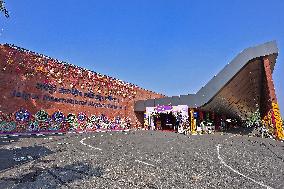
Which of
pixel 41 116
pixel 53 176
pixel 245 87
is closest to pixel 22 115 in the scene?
pixel 41 116

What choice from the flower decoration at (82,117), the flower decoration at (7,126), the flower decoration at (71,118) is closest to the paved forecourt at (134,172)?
the flower decoration at (7,126)

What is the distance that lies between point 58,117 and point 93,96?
21.9ft

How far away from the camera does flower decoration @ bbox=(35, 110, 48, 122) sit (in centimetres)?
2592

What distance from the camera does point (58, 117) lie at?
2838 cm

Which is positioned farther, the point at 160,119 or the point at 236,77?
Answer: the point at 160,119

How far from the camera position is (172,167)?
366 inches

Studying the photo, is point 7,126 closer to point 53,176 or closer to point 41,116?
point 41,116

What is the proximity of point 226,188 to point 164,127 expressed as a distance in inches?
1428

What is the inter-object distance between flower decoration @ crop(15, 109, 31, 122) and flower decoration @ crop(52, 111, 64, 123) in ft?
10.8

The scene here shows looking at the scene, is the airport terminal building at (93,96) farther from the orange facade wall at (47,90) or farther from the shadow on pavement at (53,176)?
the shadow on pavement at (53,176)

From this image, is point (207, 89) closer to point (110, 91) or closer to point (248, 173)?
point (110, 91)

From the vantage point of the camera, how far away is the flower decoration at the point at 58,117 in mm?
27922

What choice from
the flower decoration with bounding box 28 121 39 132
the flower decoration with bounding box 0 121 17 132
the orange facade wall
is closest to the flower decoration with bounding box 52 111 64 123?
the orange facade wall

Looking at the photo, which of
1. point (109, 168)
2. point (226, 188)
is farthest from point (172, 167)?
point (226, 188)
